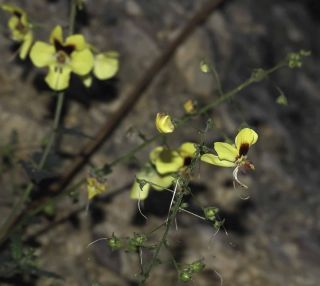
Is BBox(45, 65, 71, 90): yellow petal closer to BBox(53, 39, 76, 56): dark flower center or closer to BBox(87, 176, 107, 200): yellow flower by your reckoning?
BBox(53, 39, 76, 56): dark flower center

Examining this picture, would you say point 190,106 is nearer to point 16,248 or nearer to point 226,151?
point 226,151

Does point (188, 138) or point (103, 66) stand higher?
point (103, 66)

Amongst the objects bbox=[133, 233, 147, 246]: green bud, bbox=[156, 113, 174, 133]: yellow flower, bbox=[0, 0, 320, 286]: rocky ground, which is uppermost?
bbox=[156, 113, 174, 133]: yellow flower

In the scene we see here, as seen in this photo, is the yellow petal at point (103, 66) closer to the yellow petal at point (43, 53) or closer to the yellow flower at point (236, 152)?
the yellow petal at point (43, 53)

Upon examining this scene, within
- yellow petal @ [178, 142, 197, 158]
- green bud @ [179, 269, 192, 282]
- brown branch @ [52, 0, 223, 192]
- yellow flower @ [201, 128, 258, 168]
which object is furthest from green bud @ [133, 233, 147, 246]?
brown branch @ [52, 0, 223, 192]

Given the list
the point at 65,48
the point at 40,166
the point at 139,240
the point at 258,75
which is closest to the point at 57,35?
the point at 65,48

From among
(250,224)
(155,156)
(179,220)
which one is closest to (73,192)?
(155,156)

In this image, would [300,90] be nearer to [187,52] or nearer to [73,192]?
[187,52]

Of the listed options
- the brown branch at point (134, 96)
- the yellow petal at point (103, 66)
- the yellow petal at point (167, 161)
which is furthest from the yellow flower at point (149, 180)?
the brown branch at point (134, 96)
